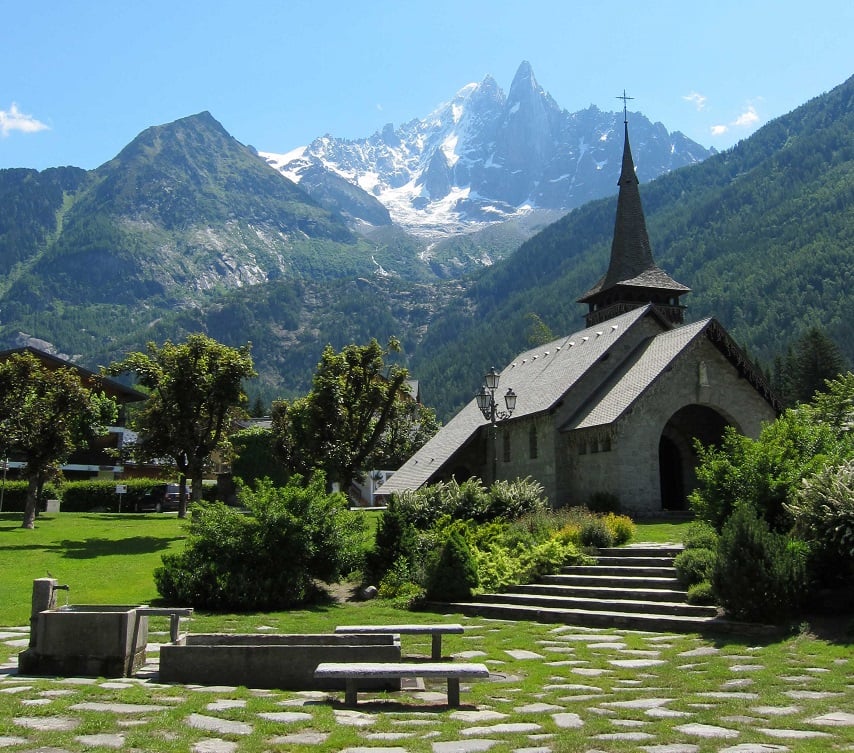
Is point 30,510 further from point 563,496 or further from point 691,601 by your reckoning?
point 691,601

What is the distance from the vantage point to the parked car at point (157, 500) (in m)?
52.7

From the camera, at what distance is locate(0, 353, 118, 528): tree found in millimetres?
30094

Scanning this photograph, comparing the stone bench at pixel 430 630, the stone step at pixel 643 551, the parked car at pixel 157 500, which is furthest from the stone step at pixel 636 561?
the parked car at pixel 157 500

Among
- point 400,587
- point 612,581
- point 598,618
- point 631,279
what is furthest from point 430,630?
point 631,279

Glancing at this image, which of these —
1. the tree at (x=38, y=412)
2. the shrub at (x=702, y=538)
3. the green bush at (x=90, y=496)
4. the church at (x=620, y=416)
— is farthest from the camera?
the green bush at (x=90, y=496)

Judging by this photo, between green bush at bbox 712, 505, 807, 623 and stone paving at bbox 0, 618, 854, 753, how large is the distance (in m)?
2.29

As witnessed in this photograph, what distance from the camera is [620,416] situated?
2931cm

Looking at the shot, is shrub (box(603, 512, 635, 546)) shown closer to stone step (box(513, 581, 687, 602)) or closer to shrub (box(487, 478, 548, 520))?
shrub (box(487, 478, 548, 520))

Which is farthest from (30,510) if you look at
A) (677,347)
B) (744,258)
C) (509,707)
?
(744,258)

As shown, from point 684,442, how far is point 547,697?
28.7 metres

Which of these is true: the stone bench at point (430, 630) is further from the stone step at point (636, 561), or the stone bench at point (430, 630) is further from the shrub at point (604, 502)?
the shrub at point (604, 502)

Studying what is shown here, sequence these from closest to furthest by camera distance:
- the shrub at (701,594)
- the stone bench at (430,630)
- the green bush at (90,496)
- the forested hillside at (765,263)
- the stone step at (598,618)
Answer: the stone bench at (430,630) < the stone step at (598,618) < the shrub at (701,594) < the green bush at (90,496) < the forested hillside at (765,263)

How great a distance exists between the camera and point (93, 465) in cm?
6066

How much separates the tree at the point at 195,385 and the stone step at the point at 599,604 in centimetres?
1807
